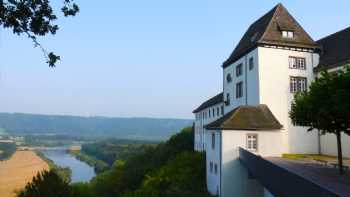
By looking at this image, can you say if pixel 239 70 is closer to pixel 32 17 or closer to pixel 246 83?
pixel 246 83

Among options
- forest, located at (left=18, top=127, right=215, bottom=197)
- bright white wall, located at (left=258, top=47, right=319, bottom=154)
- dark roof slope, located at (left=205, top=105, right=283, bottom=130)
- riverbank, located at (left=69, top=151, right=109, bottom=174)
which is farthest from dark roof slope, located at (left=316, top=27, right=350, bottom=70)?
riverbank, located at (left=69, top=151, right=109, bottom=174)

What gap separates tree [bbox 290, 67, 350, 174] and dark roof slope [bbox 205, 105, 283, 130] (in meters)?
6.96

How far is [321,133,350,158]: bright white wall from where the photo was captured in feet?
94.8

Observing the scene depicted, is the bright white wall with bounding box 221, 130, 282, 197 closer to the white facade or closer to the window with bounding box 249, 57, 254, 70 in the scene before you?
the window with bounding box 249, 57, 254, 70

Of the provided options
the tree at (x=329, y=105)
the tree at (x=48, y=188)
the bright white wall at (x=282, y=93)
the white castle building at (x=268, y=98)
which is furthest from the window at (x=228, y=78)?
the tree at (x=48, y=188)

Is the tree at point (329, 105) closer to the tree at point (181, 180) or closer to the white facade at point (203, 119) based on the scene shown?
the tree at point (181, 180)

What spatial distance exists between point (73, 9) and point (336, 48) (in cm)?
2810

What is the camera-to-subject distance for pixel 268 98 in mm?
31656

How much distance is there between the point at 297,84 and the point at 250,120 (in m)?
7.27

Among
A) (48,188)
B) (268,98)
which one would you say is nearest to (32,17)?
(48,188)

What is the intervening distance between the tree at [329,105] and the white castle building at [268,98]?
7.22 metres

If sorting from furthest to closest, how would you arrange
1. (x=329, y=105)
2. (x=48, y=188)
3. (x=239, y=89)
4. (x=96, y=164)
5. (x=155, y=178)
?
(x=96, y=164) < (x=155, y=178) < (x=239, y=89) < (x=48, y=188) < (x=329, y=105)

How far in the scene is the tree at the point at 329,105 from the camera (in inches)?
670

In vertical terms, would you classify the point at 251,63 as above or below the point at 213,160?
above
